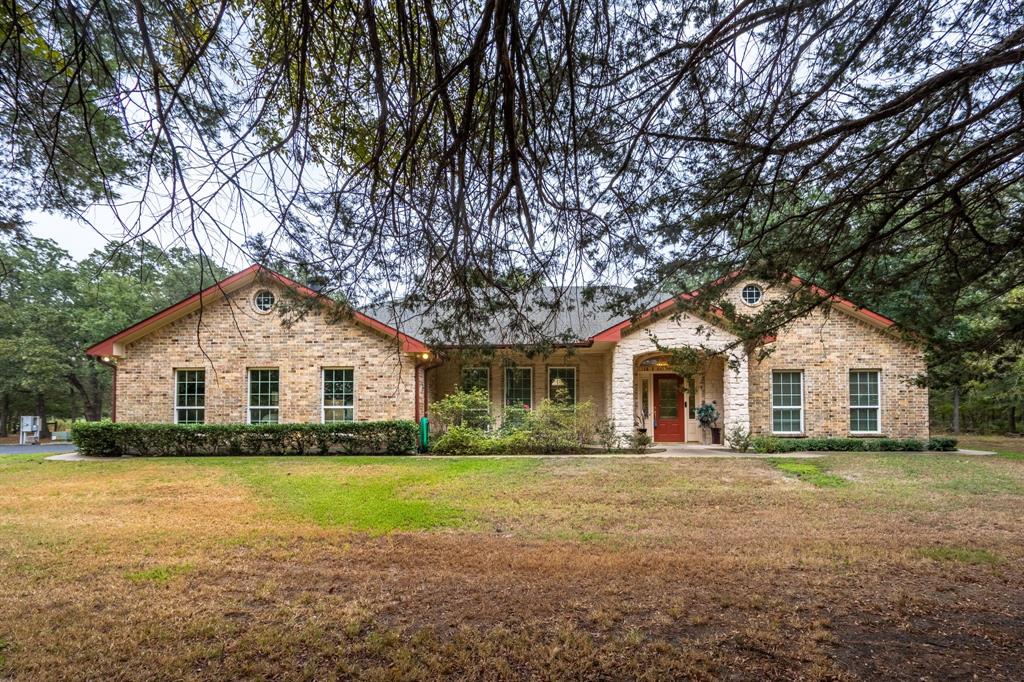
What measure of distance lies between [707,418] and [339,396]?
10.1 m

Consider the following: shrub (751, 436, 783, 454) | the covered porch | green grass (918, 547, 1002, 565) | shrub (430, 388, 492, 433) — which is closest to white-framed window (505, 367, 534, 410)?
shrub (430, 388, 492, 433)

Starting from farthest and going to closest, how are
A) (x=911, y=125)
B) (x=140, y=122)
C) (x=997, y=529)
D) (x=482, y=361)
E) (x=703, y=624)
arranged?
(x=997, y=529) < (x=482, y=361) < (x=911, y=125) < (x=703, y=624) < (x=140, y=122)

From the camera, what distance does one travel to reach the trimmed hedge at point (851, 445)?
13.2m

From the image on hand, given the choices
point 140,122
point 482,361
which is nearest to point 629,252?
point 482,361

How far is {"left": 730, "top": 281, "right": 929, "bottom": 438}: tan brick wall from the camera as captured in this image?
14250 mm

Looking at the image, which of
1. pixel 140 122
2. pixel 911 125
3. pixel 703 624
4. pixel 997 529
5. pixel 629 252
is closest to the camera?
pixel 140 122

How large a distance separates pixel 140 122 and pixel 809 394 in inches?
609

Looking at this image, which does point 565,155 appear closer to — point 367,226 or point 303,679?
point 367,226

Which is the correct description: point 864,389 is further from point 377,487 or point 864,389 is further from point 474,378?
point 377,487

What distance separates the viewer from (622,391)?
46.2 ft

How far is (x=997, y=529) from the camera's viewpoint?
612 cm

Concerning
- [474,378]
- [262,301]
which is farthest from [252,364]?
[474,378]

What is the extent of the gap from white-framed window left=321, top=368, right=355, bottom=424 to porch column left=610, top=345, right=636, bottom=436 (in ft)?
22.8

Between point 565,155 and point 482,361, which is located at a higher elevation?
point 565,155
